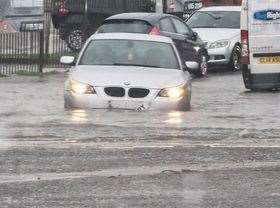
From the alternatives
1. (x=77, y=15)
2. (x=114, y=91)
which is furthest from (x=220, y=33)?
(x=114, y=91)

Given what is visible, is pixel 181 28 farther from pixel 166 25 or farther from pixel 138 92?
pixel 138 92

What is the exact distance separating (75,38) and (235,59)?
19.0ft

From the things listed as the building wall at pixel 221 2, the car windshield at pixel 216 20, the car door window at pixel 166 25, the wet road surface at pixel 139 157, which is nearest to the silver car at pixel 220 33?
the car windshield at pixel 216 20

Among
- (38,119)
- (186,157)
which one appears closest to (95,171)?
(186,157)

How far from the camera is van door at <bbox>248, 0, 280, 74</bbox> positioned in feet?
50.1

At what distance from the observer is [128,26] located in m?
18.5

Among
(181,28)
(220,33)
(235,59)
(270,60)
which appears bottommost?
(235,59)

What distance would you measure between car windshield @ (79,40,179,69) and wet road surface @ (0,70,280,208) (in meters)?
0.97

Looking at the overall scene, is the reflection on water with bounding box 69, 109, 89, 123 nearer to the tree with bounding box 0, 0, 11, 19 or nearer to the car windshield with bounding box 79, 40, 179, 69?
the car windshield with bounding box 79, 40, 179, 69

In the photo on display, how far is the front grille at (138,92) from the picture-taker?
11125mm

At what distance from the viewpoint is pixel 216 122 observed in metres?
11.0

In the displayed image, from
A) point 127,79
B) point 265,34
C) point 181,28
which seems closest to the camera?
point 127,79

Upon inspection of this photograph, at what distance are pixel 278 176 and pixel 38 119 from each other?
4594 millimetres

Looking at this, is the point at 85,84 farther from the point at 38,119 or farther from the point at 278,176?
the point at 278,176
